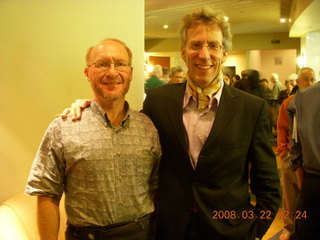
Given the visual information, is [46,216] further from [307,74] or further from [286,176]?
[307,74]

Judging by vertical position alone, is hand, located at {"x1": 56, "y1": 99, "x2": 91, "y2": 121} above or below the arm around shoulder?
above

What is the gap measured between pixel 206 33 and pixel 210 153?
1.87 ft

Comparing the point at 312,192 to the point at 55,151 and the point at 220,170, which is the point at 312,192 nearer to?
the point at 220,170

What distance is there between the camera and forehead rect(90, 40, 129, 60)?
136 centimetres

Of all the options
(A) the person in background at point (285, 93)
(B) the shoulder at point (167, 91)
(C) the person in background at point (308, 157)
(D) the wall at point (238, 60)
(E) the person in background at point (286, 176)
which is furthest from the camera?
(D) the wall at point (238, 60)

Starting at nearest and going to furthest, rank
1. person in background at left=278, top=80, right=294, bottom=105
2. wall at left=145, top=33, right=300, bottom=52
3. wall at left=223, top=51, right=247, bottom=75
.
Result: person in background at left=278, top=80, right=294, bottom=105, wall at left=145, top=33, right=300, bottom=52, wall at left=223, top=51, right=247, bottom=75

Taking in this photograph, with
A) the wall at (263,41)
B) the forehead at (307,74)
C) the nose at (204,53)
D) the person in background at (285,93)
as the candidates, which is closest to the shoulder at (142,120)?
the nose at (204,53)

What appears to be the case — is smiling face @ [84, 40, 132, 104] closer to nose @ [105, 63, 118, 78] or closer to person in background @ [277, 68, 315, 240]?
nose @ [105, 63, 118, 78]

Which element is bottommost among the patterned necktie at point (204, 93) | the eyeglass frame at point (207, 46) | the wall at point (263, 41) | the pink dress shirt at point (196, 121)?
the pink dress shirt at point (196, 121)

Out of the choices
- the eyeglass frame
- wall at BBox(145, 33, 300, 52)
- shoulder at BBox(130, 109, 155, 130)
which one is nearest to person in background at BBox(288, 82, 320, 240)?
the eyeglass frame

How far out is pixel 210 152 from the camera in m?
1.37

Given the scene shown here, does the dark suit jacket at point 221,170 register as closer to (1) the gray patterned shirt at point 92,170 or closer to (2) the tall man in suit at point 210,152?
(2) the tall man in suit at point 210,152

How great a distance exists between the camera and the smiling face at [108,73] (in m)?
1.34

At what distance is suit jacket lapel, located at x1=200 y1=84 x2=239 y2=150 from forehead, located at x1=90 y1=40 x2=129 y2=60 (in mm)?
511
